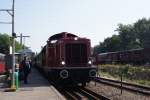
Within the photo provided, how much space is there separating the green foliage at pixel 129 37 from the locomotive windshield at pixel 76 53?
103 m

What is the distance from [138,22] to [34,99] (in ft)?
420

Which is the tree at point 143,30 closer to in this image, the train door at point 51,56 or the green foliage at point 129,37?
the green foliage at point 129,37

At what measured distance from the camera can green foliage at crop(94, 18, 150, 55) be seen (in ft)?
428

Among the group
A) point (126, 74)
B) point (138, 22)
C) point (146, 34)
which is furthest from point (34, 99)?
point (138, 22)

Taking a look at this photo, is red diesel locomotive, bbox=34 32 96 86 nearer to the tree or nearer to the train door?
the train door

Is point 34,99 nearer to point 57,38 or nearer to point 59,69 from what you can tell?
point 59,69

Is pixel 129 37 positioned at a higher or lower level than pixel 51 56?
higher

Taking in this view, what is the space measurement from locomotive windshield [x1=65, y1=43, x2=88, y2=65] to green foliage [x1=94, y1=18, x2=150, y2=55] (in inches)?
4065

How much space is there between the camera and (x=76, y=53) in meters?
25.0

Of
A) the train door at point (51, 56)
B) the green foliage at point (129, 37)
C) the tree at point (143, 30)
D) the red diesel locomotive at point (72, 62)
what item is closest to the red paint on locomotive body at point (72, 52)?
the red diesel locomotive at point (72, 62)

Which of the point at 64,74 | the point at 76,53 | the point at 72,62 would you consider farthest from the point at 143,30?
the point at 64,74

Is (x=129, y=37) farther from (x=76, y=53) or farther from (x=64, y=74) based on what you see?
(x=64, y=74)

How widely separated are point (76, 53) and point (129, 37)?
11197cm

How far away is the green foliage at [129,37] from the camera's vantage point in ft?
428
